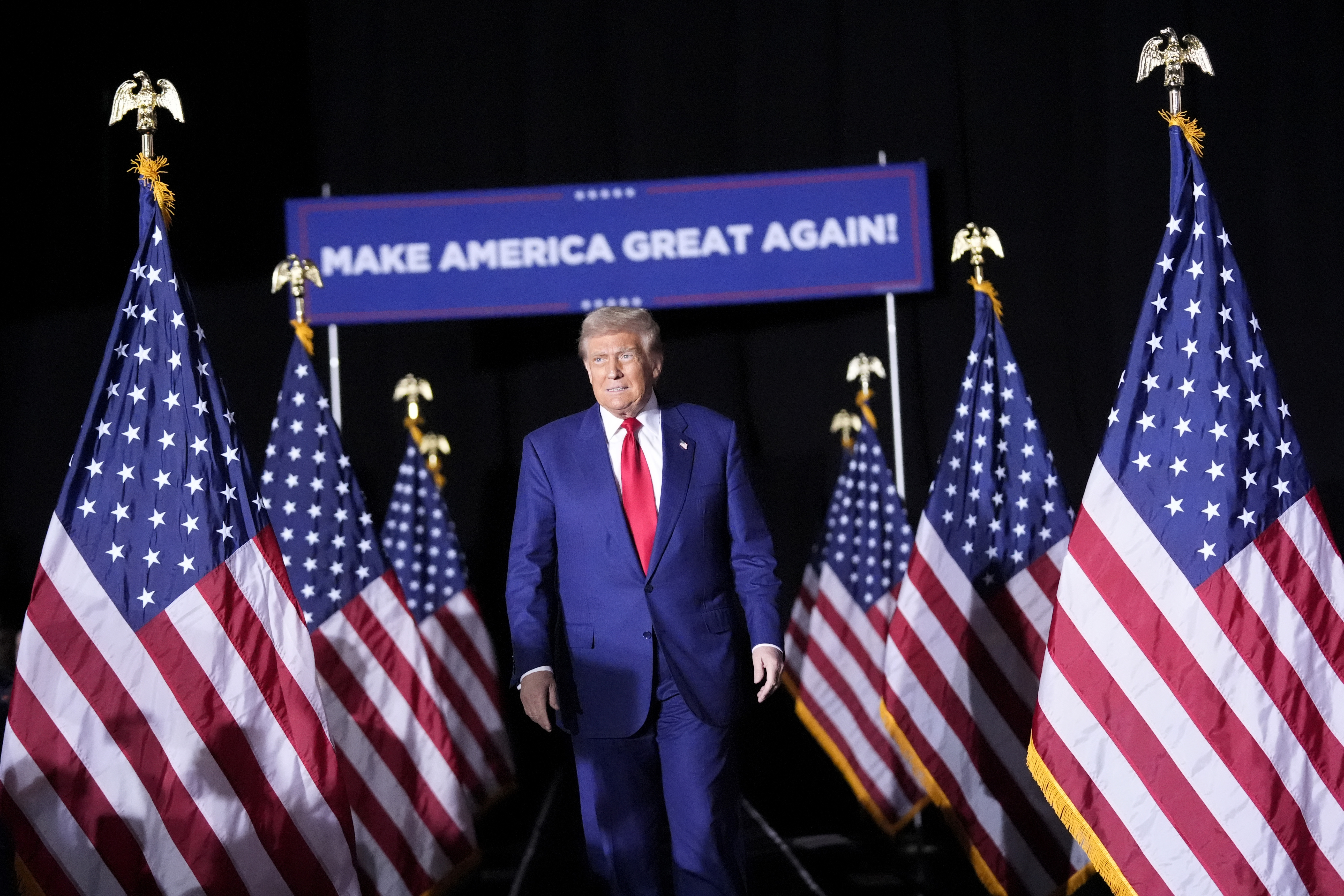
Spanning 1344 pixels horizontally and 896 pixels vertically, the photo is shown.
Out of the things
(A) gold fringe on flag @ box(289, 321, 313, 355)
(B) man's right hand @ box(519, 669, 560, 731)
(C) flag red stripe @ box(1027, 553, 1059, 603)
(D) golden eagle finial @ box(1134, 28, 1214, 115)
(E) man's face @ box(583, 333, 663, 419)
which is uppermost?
(D) golden eagle finial @ box(1134, 28, 1214, 115)

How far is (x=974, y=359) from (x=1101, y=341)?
317 centimetres

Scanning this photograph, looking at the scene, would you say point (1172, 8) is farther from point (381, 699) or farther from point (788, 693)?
point (381, 699)

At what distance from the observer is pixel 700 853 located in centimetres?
278

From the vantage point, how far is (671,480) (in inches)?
111

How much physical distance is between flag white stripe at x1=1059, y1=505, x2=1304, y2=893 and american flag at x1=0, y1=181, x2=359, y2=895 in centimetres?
157

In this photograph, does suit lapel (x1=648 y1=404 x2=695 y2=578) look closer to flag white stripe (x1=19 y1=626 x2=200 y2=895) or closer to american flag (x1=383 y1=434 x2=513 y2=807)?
flag white stripe (x1=19 y1=626 x2=200 y2=895)

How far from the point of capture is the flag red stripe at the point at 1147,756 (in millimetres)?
2689

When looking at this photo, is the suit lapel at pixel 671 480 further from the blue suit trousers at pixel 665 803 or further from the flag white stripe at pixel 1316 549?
the flag white stripe at pixel 1316 549

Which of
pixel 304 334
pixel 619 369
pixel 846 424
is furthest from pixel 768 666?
pixel 846 424

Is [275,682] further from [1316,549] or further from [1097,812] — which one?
[1316,549]

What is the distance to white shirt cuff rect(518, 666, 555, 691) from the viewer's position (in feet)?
9.04

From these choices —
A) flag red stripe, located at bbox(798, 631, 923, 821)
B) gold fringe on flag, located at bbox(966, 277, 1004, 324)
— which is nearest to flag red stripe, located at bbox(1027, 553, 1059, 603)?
gold fringe on flag, located at bbox(966, 277, 1004, 324)

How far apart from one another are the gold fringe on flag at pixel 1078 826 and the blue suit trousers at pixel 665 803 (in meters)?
0.60

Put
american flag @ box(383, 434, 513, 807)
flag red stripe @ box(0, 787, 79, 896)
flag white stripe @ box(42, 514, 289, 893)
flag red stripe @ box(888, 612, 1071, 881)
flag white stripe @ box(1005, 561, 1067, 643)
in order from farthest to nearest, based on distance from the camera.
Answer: american flag @ box(383, 434, 513, 807) → flag white stripe @ box(1005, 561, 1067, 643) → flag red stripe @ box(888, 612, 1071, 881) → flag white stripe @ box(42, 514, 289, 893) → flag red stripe @ box(0, 787, 79, 896)
